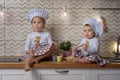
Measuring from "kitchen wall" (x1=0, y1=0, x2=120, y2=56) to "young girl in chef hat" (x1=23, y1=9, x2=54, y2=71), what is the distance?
0.53ft

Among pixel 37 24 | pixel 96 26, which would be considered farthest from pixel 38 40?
pixel 96 26

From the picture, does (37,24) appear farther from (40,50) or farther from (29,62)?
(29,62)

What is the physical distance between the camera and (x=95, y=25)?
1886 mm

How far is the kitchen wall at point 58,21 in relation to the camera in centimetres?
212

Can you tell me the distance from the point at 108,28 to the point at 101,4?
0.23 m

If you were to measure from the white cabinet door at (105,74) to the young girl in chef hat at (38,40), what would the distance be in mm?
392

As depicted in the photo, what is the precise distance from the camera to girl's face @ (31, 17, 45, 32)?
194cm

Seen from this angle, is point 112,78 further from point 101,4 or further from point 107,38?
point 101,4

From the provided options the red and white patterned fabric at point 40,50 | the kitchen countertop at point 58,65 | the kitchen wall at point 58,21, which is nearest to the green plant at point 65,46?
the kitchen wall at point 58,21

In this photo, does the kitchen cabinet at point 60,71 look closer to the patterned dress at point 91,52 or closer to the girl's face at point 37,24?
the patterned dress at point 91,52

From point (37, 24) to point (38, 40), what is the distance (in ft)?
0.44

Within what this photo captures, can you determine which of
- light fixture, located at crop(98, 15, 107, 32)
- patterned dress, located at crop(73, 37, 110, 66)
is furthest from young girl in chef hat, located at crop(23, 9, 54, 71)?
light fixture, located at crop(98, 15, 107, 32)

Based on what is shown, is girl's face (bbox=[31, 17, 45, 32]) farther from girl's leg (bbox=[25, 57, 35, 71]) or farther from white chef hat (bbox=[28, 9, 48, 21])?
girl's leg (bbox=[25, 57, 35, 71])

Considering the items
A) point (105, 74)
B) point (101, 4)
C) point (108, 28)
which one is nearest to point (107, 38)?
point (108, 28)
